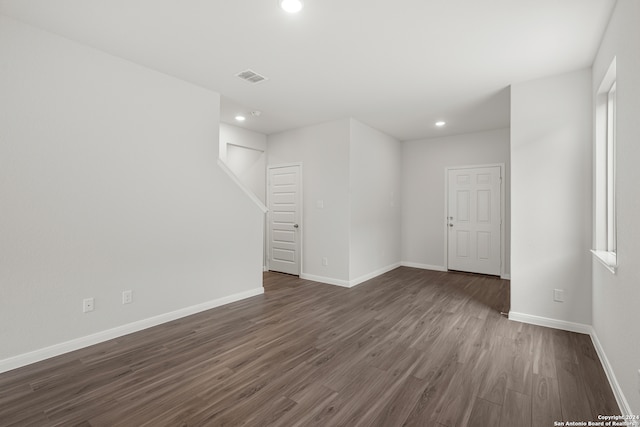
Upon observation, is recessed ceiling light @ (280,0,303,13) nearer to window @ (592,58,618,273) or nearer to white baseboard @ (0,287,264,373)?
window @ (592,58,618,273)

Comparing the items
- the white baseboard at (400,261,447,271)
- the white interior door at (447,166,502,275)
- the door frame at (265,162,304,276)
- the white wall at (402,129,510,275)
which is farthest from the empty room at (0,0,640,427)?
the white baseboard at (400,261,447,271)

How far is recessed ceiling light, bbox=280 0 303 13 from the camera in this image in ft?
7.18

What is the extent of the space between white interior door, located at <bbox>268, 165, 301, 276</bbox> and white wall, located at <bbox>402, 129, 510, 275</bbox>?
8.44ft

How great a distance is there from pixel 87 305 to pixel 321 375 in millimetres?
2218

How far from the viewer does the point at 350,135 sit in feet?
16.2

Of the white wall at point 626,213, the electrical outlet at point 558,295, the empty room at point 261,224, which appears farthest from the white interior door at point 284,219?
the white wall at point 626,213

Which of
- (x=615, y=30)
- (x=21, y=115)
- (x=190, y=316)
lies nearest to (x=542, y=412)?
(x=615, y=30)

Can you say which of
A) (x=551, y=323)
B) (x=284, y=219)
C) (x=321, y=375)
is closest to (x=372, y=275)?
(x=284, y=219)

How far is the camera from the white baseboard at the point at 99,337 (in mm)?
2414

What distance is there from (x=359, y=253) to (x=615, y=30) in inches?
154

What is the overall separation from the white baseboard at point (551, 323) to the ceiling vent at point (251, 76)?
395 centimetres

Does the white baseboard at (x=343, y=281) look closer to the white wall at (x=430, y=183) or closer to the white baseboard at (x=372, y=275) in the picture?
the white baseboard at (x=372, y=275)

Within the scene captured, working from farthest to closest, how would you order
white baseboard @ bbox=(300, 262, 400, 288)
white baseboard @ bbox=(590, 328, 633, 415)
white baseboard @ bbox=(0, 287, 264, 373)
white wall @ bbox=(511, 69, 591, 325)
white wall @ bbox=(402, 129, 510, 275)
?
1. white wall @ bbox=(402, 129, 510, 275)
2. white baseboard @ bbox=(300, 262, 400, 288)
3. white wall @ bbox=(511, 69, 591, 325)
4. white baseboard @ bbox=(0, 287, 264, 373)
5. white baseboard @ bbox=(590, 328, 633, 415)

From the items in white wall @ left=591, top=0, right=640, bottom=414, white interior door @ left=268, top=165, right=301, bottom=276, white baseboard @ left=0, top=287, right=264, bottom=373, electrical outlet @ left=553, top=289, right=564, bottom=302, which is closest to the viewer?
white wall @ left=591, top=0, right=640, bottom=414
